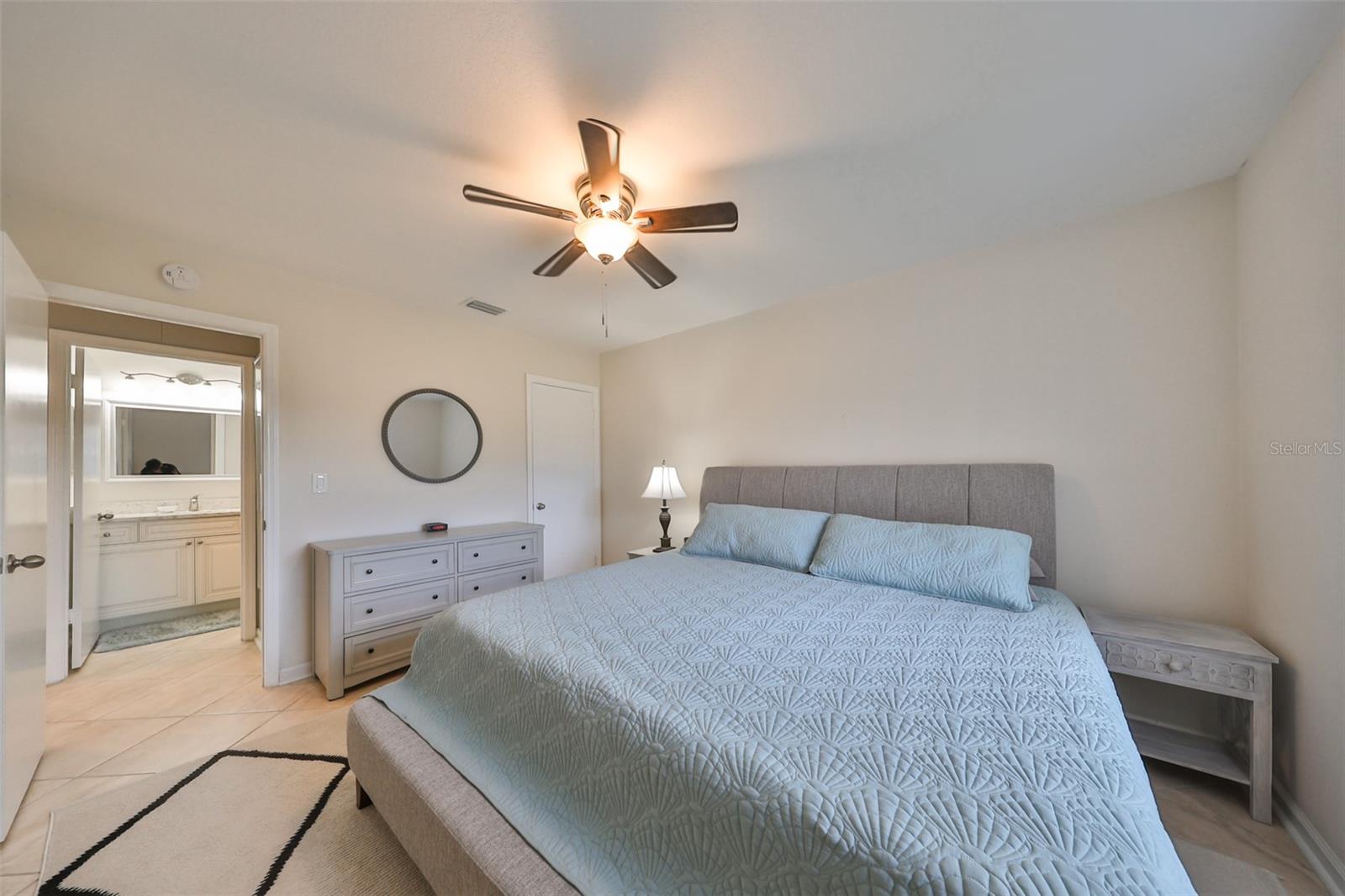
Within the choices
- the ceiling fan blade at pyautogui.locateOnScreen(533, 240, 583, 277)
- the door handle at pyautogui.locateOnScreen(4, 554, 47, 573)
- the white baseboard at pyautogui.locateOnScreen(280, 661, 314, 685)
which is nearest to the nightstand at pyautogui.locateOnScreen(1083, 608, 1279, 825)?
the ceiling fan blade at pyautogui.locateOnScreen(533, 240, 583, 277)

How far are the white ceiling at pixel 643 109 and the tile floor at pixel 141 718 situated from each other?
7.83 ft

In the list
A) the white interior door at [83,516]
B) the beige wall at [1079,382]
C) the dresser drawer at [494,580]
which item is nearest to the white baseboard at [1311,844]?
the beige wall at [1079,382]

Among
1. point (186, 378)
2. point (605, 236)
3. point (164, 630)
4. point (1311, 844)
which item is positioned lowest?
point (164, 630)

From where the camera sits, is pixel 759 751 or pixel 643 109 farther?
pixel 643 109

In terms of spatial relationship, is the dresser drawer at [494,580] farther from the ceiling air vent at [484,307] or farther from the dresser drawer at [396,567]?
the ceiling air vent at [484,307]

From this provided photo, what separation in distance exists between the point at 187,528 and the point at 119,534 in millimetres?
366

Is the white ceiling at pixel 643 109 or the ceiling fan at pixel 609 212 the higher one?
the white ceiling at pixel 643 109

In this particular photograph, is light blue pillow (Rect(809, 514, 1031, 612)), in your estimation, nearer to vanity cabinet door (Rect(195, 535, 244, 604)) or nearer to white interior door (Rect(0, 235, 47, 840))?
white interior door (Rect(0, 235, 47, 840))

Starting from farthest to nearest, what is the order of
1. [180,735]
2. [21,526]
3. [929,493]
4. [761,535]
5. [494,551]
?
1. [494,551]
2. [761,535]
3. [929,493]
4. [180,735]
5. [21,526]

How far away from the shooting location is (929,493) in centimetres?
250

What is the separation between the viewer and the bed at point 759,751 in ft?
2.38

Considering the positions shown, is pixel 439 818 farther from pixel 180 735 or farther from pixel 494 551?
pixel 494 551

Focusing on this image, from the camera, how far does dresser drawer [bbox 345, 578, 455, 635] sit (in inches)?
102

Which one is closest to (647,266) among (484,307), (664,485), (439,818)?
(484,307)
